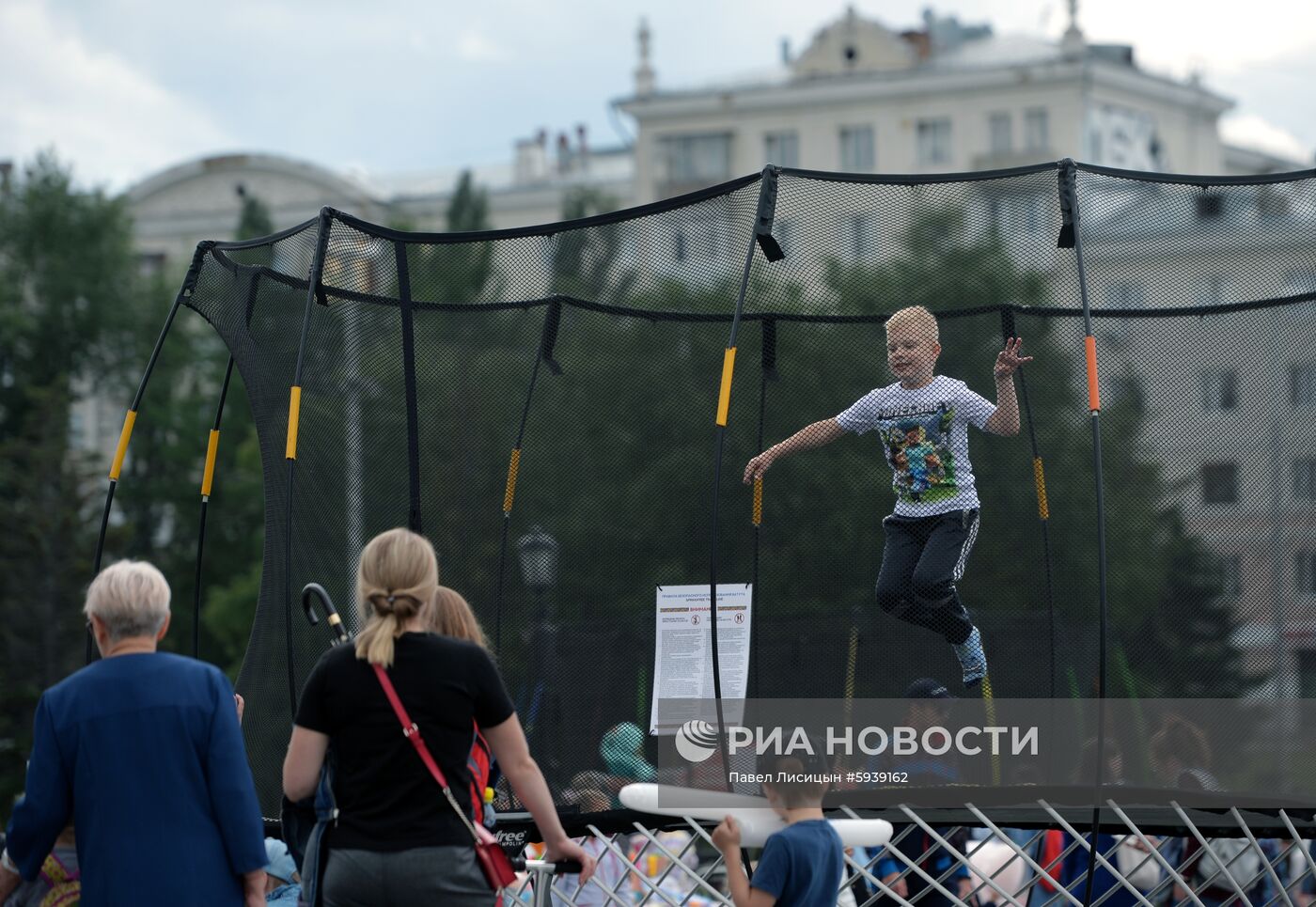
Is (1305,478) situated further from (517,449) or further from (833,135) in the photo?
(833,135)

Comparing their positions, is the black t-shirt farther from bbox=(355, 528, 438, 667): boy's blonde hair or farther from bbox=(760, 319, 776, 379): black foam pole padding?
bbox=(760, 319, 776, 379): black foam pole padding

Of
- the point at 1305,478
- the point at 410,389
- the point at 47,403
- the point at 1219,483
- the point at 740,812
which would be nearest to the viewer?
the point at 740,812

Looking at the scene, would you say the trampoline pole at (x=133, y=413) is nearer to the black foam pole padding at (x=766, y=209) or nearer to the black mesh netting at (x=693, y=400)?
the black mesh netting at (x=693, y=400)

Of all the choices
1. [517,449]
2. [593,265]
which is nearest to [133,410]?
[517,449]

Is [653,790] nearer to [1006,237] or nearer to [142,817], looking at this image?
[142,817]

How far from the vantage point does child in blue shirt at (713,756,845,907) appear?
4.34 metres

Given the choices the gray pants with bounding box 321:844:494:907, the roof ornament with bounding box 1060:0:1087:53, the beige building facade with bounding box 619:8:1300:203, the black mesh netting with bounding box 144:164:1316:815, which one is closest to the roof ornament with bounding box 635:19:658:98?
the beige building facade with bounding box 619:8:1300:203

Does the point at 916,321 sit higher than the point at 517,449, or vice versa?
the point at 916,321

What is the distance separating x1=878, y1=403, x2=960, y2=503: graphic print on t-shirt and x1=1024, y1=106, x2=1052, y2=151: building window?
37.7 m

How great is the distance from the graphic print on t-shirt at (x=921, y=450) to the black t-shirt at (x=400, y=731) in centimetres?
267

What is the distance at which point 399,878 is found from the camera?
3.81 metres

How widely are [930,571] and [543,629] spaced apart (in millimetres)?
2850

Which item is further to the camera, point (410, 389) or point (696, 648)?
point (410, 389)

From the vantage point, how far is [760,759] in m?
5.67
